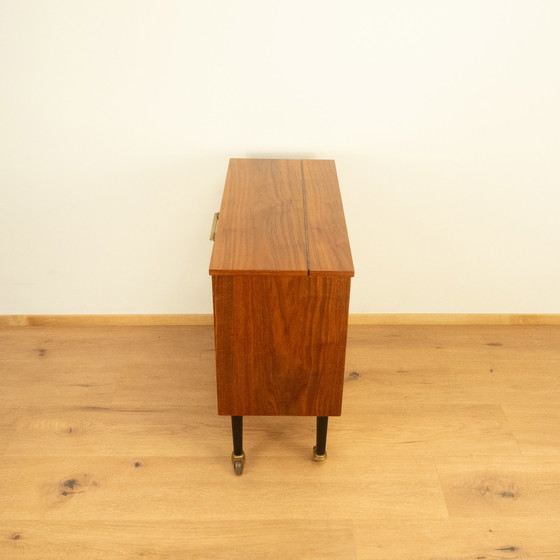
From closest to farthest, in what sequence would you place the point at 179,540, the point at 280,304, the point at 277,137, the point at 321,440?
the point at 280,304
the point at 179,540
the point at 321,440
the point at 277,137

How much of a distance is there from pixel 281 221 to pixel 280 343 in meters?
0.31

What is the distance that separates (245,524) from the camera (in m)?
1.56

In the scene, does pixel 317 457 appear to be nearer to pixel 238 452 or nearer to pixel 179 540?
pixel 238 452

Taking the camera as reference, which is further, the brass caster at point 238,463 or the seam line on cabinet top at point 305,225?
the brass caster at point 238,463

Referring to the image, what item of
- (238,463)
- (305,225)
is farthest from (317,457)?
(305,225)

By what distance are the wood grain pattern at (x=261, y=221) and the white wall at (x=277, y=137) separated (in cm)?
20

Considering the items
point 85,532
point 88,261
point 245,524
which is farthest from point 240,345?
point 88,261

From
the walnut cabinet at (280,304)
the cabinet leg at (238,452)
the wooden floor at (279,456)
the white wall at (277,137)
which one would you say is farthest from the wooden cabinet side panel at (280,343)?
the white wall at (277,137)

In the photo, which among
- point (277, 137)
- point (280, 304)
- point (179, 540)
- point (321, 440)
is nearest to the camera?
point (280, 304)

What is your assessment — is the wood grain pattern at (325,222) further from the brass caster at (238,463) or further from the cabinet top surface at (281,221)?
the brass caster at (238,463)

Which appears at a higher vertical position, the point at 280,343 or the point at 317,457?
the point at 280,343

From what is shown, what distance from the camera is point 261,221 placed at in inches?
61.2

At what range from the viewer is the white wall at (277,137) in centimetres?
182

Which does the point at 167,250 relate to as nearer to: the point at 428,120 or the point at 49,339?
the point at 49,339
